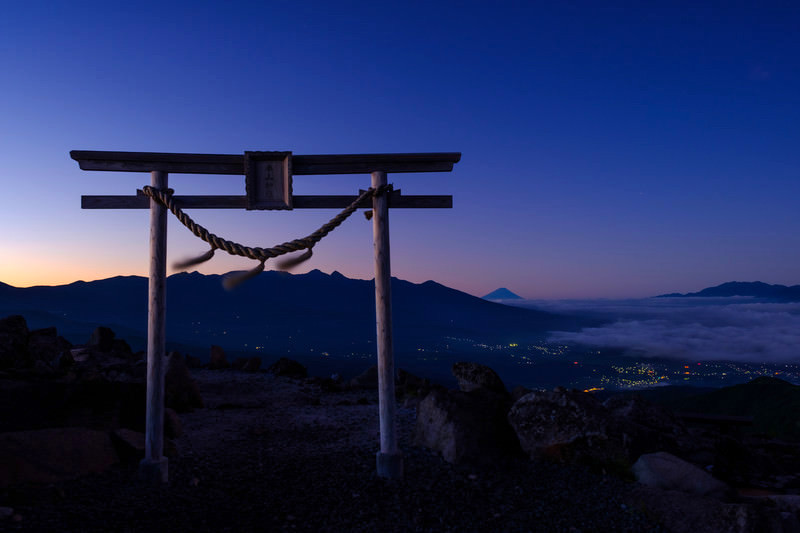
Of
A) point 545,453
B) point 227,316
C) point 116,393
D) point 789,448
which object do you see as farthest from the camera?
point 227,316

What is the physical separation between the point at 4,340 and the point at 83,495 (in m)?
9.16

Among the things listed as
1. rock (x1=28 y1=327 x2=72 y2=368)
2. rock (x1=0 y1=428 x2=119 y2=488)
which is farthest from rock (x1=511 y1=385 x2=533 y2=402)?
rock (x1=28 y1=327 x2=72 y2=368)

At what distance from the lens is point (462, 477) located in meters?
6.33

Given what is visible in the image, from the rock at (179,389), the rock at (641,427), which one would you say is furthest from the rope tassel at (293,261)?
the rock at (179,389)

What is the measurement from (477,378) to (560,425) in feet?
8.72

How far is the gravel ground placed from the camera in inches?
196

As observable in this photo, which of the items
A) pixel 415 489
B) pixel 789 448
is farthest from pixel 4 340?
A: pixel 789 448

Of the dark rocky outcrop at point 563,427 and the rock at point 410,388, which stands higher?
the dark rocky outcrop at point 563,427

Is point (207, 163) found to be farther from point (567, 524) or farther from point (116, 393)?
point (567, 524)

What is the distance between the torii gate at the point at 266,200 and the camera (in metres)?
6.14

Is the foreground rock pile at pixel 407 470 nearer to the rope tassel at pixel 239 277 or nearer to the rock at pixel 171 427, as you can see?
the rock at pixel 171 427

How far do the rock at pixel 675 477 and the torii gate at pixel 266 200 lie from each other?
11.0ft

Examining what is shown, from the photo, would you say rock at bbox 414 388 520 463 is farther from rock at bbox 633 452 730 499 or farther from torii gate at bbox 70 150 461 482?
rock at bbox 633 452 730 499

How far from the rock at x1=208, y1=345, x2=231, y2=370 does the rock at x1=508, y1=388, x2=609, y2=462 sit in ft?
54.5
